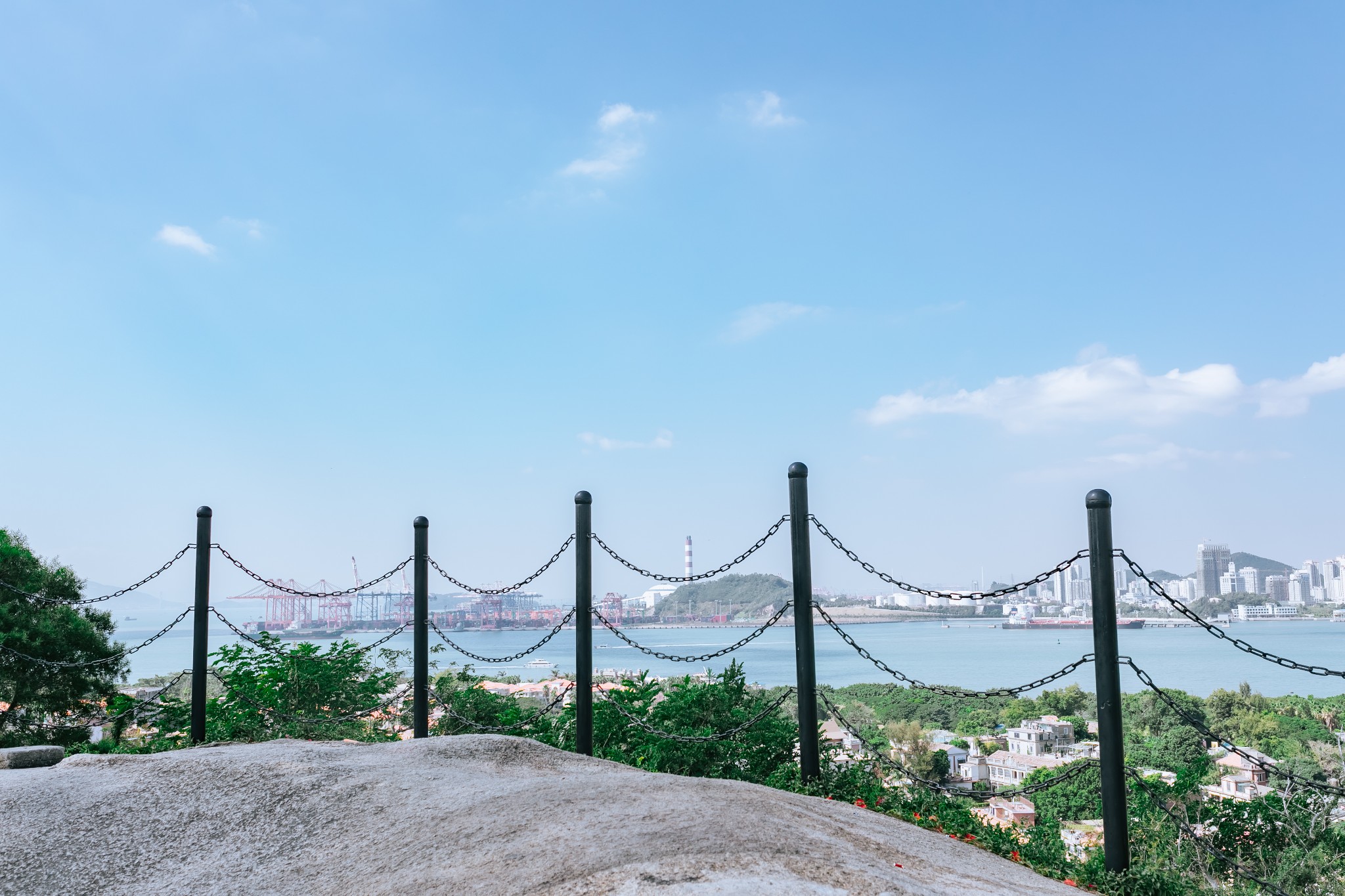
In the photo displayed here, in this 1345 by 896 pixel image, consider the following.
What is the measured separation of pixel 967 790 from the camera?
571 centimetres

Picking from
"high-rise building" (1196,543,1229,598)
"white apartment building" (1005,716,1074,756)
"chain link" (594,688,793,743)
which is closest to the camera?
"chain link" (594,688,793,743)

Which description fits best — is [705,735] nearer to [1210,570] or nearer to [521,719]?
[521,719]

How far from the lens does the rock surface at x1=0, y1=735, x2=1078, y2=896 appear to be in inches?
129

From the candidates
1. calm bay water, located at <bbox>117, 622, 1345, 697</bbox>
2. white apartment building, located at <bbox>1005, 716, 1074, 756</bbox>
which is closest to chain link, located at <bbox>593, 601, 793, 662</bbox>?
calm bay water, located at <bbox>117, 622, 1345, 697</bbox>

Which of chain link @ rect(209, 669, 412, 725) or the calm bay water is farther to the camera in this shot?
the calm bay water

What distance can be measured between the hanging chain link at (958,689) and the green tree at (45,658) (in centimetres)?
841

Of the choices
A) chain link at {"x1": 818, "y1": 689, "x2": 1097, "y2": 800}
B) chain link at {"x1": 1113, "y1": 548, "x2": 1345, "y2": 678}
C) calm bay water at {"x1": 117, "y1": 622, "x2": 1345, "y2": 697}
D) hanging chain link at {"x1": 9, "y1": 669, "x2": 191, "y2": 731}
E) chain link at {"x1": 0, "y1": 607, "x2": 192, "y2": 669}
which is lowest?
calm bay water at {"x1": 117, "y1": 622, "x2": 1345, "y2": 697}

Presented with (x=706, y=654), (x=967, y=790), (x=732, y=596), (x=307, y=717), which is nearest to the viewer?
(x=967, y=790)

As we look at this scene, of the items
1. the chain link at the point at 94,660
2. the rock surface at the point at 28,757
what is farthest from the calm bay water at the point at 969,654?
the rock surface at the point at 28,757

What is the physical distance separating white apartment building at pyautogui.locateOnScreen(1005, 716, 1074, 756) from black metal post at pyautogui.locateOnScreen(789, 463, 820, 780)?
6197 millimetres

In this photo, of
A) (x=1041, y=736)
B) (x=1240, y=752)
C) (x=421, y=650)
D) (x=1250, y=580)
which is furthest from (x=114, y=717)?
(x=1250, y=580)

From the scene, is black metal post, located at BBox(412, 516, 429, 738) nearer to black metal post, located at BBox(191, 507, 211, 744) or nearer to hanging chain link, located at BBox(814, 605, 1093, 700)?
black metal post, located at BBox(191, 507, 211, 744)

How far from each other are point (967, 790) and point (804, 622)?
154cm

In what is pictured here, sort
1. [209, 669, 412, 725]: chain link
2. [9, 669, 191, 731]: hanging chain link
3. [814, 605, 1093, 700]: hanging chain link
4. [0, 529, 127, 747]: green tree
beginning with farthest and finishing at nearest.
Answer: [0, 529, 127, 747]: green tree → [9, 669, 191, 731]: hanging chain link → [209, 669, 412, 725]: chain link → [814, 605, 1093, 700]: hanging chain link
